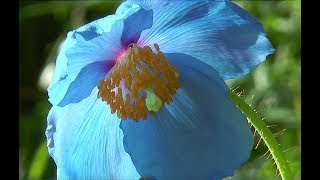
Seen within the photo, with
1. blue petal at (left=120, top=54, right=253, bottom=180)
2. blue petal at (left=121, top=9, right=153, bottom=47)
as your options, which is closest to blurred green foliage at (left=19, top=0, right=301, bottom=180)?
blue petal at (left=120, top=54, right=253, bottom=180)

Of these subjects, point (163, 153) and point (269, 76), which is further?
point (269, 76)

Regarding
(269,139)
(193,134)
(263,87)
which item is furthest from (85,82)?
(263,87)

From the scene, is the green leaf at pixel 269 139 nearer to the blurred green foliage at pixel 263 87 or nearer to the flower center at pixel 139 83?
the flower center at pixel 139 83

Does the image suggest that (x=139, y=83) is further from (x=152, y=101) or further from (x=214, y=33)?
(x=214, y=33)

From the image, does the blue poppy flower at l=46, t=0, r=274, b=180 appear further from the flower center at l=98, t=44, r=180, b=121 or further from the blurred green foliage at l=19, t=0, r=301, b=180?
the blurred green foliage at l=19, t=0, r=301, b=180

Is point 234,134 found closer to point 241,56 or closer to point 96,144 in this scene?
point 241,56
